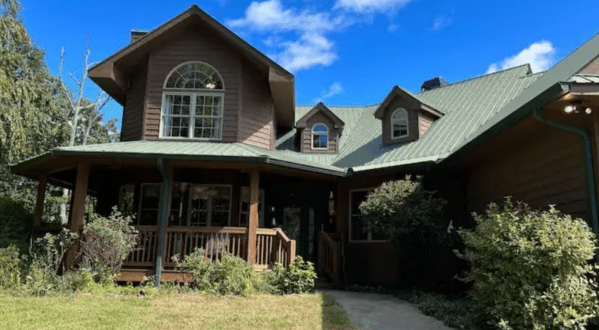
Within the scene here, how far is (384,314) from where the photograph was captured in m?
7.42

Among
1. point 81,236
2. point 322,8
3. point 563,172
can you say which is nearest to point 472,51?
point 322,8

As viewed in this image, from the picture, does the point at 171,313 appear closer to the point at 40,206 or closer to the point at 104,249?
the point at 104,249

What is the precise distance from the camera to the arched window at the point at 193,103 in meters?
12.2

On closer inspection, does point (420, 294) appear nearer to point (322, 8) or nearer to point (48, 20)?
point (322, 8)

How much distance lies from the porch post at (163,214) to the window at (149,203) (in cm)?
226

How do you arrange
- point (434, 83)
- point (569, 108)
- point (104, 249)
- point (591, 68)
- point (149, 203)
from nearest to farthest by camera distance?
point (569, 108) < point (591, 68) < point (104, 249) < point (149, 203) < point (434, 83)

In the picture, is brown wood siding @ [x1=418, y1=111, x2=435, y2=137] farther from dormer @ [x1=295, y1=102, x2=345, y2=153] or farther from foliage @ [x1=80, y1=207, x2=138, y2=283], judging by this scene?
foliage @ [x1=80, y1=207, x2=138, y2=283]

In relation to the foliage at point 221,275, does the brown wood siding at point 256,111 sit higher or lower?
higher

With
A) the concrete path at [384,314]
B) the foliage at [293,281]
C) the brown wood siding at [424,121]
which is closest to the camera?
the concrete path at [384,314]

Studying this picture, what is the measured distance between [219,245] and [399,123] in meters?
6.55

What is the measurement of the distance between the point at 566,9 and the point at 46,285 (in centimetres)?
1311

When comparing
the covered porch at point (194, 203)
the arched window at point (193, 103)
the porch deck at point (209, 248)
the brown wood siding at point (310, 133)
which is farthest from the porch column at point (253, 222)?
the brown wood siding at point (310, 133)

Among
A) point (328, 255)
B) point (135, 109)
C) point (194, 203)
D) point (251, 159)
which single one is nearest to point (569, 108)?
point (251, 159)

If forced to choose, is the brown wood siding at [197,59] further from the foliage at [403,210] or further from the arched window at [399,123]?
the arched window at [399,123]
